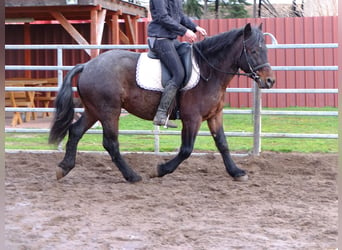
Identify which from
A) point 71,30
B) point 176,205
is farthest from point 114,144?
point 71,30

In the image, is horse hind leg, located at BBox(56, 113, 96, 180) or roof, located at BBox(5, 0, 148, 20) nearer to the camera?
horse hind leg, located at BBox(56, 113, 96, 180)

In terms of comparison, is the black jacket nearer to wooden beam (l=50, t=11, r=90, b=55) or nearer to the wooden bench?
wooden beam (l=50, t=11, r=90, b=55)

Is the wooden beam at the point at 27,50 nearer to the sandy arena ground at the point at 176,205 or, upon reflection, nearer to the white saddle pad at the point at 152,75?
the sandy arena ground at the point at 176,205

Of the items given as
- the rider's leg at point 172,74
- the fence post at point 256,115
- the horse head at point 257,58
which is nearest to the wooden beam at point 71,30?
the fence post at point 256,115

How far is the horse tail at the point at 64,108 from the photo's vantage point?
6520mm

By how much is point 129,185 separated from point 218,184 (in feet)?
3.33

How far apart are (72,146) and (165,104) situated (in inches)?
51.7

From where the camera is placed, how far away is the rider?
607cm

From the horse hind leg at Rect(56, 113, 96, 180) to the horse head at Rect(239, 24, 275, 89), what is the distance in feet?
6.51

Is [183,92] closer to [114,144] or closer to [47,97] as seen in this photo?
[114,144]

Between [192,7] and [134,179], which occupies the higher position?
[192,7]

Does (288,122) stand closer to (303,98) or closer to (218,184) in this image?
(303,98)

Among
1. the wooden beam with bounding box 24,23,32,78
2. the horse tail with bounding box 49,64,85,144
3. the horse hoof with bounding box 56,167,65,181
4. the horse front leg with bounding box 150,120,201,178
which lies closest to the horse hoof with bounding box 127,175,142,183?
the horse front leg with bounding box 150,120,201,178

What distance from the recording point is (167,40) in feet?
20.3
